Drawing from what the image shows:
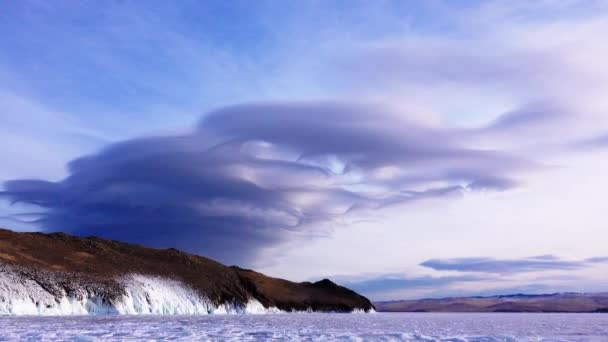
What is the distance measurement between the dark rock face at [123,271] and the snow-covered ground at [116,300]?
4.16ft

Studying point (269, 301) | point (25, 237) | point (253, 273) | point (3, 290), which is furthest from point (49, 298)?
point (253, 273)

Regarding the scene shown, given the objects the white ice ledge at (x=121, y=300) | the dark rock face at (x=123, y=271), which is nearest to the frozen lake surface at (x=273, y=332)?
the white ice ledge at (x=121, y=300)

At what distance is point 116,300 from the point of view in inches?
3051

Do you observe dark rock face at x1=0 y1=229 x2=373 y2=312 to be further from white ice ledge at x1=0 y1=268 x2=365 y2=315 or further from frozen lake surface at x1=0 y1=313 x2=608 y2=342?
frozen lake surface at x1=0 y1=313 x2=608 y2=342

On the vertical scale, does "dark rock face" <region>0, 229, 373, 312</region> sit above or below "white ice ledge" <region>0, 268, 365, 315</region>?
above

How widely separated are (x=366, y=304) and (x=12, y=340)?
6070 inches

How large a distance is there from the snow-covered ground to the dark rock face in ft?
4.16

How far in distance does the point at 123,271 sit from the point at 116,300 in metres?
16.6

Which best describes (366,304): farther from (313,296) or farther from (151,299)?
(151,299)

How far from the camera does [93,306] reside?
7381 cm

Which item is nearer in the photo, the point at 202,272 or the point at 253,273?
the point at 202,272

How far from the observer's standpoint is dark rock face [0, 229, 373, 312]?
249 feet

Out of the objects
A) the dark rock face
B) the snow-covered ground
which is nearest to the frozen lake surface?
the snow-covered ground

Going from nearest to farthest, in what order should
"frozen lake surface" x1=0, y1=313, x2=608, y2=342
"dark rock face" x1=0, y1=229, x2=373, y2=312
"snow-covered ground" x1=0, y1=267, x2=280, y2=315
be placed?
"frozen lake surface" x1=0, y1=313, x2=608, y2=342
"snow-covered ground" x1=0, y1=267, x2=280, y2=315
"dark rock face" x1=0, y1=229, x2=373, y2=312
